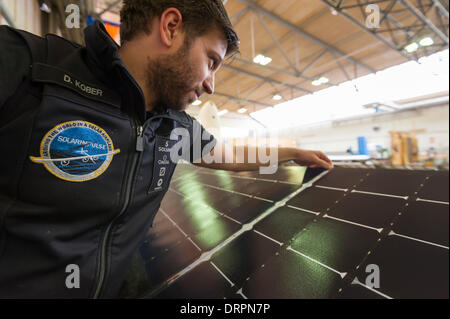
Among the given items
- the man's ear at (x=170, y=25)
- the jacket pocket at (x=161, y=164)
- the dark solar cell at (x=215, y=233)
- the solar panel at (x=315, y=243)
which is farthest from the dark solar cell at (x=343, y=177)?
the man's ear at (x=170, y=25)

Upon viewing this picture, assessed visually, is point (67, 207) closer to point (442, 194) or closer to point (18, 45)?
point (18, 45)

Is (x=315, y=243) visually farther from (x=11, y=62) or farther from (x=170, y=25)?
(x=11, y=62)

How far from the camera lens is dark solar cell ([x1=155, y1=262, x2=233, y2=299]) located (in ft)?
3.00

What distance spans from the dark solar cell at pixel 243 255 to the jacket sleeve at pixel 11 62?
44.6 inches

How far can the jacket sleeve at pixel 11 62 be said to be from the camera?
2.20ft

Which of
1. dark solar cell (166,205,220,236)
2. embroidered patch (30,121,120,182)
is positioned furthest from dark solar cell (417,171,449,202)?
embroidered patch (30,121,120,182)

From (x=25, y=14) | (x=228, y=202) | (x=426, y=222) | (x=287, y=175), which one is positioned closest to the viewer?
(x=426, y=222)

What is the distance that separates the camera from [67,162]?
80 centimetres

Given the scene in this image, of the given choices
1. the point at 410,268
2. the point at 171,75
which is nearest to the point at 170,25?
the point at 171,75

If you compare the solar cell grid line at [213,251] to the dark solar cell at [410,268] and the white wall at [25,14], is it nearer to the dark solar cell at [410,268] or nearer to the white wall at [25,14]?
the dark solar cell at [410,268]

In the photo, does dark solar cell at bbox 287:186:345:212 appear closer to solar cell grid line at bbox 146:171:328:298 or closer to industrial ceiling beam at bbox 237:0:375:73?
solar cell grid line at bbox 146:171:328:298

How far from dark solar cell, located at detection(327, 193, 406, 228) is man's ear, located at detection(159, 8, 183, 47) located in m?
1.29

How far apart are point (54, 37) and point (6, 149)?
1.72 feet

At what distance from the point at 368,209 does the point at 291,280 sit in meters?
0.63
